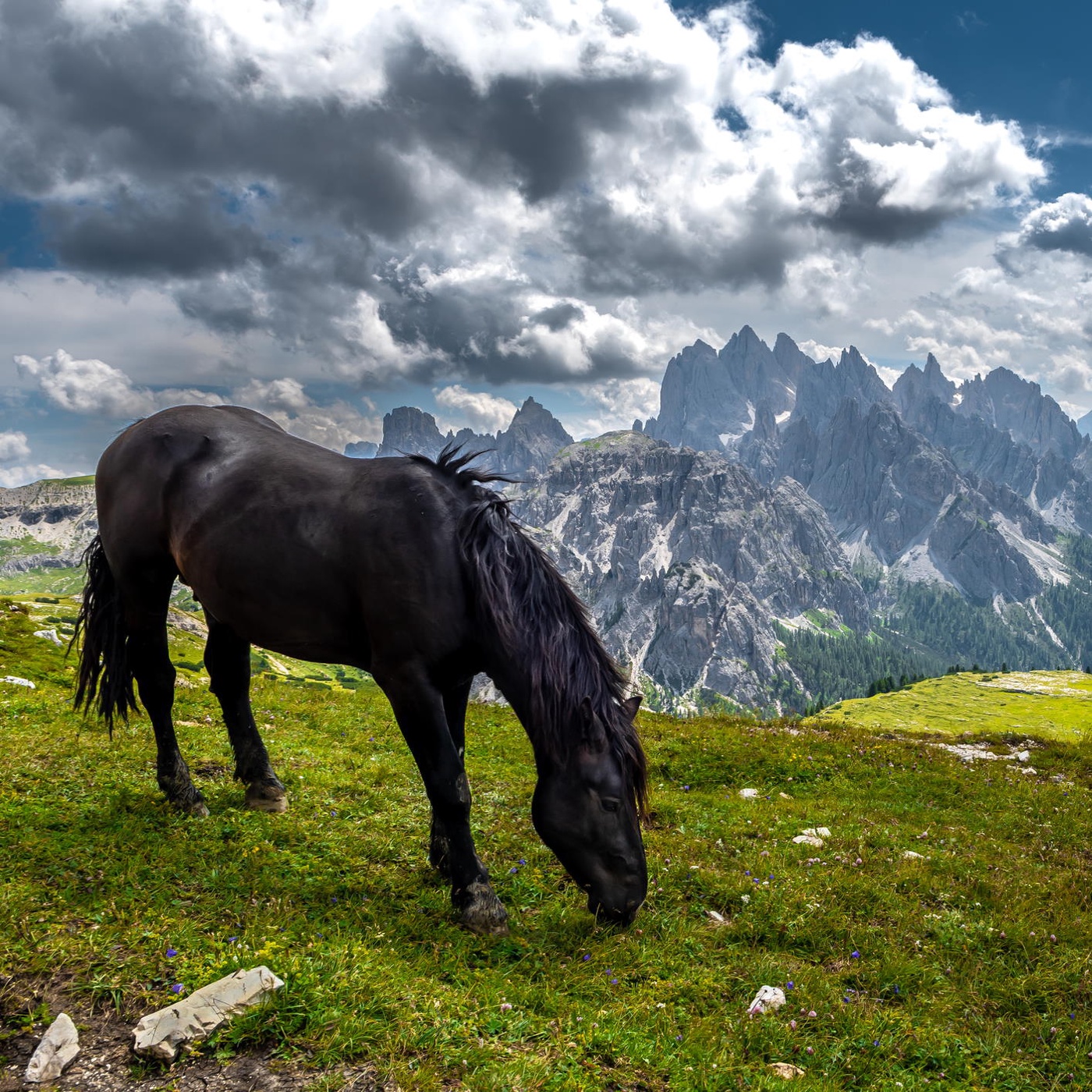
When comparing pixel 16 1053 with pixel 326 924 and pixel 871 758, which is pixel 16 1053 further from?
pixel 871 758

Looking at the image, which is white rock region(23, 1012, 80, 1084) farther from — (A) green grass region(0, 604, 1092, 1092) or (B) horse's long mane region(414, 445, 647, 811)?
(B) horse's long mane region(414, 445, 647, 811)

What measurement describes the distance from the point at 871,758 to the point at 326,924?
1372 centimetres

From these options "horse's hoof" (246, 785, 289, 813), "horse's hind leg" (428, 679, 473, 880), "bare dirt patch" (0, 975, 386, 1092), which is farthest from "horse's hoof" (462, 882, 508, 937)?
"horse's hoof" (246, 785, 289, 813)

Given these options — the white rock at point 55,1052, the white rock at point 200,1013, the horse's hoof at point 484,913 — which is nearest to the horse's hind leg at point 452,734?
the horse's hoof at point 484,913

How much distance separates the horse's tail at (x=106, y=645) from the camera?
957cm

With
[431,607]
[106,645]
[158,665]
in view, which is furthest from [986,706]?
[106,645]

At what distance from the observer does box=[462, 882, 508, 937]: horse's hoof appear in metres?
6.72

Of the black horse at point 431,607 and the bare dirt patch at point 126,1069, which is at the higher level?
the black horse at point 431,607

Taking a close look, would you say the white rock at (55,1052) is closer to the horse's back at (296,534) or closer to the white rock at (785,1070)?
the horse's back at (296,534)

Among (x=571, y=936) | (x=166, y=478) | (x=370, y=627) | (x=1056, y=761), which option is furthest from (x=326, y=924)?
(x=1056, y=761)

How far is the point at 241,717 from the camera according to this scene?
9555 mm

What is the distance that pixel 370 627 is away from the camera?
6.98 metres

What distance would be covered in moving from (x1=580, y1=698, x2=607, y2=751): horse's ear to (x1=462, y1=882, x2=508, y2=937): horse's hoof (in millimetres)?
1903

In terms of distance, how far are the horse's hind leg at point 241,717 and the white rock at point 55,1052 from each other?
4.98 metres
